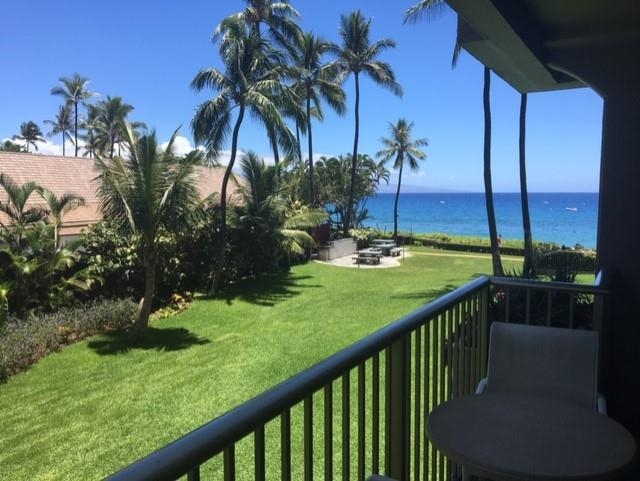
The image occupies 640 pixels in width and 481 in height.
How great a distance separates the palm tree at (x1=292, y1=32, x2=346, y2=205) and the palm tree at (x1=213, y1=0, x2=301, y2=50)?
5.36ft

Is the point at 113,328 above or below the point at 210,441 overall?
below

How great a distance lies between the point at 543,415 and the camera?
1.72 meters

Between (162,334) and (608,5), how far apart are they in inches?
387

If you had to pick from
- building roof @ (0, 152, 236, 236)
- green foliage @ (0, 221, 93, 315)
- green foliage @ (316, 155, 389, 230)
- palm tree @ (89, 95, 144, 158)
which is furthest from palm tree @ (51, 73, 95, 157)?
green foliage @ (0, 221, 93, 315)

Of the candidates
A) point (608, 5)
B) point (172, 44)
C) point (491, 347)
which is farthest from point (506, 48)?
point (172, 44)

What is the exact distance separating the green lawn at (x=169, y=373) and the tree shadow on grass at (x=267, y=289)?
0.09m

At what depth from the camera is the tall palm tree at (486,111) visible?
13516 millimetres

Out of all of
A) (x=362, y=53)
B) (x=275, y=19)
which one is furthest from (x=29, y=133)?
(x=362, y=53)

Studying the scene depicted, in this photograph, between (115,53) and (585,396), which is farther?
(115,53)

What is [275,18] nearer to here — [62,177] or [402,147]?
[62,177]

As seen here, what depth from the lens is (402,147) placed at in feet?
102

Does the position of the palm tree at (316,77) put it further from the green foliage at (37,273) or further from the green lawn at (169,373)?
the green foliage at (37,273)

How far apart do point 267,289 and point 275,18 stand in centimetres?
1246

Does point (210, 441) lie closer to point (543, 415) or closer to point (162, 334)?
point (543, 415)
